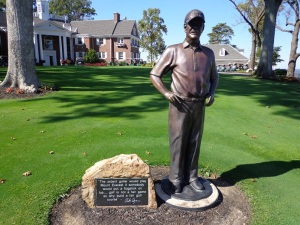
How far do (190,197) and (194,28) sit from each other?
90.3 inches

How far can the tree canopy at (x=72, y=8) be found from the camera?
218 feet

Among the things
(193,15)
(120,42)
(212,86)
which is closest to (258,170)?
(212,86)

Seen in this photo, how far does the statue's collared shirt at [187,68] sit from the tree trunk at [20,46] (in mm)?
10330

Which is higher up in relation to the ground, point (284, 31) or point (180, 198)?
point (284, 31)

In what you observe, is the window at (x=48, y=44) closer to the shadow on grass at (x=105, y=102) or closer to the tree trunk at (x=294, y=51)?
the shadow on grass at (x=105, y=102)

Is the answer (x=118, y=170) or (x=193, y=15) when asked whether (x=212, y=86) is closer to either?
(x=193, y=15)

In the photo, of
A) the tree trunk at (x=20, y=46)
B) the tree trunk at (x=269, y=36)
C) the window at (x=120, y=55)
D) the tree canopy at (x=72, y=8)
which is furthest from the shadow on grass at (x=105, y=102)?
the tree canopy at (x=72, y=8)

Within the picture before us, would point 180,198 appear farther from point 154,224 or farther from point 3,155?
point 3,155

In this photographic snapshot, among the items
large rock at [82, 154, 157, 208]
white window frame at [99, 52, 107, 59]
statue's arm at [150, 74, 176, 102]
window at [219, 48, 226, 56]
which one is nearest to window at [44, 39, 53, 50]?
white window frame at [99, 52, 107, 59]

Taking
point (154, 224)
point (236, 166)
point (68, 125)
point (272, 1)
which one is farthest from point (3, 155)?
point (272, 1)

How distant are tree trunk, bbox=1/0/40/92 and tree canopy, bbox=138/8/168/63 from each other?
38.6 meters

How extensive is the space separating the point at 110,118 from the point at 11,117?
303 centimetres

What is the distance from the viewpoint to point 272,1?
22.5 m

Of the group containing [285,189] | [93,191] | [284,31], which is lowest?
[285,189]
